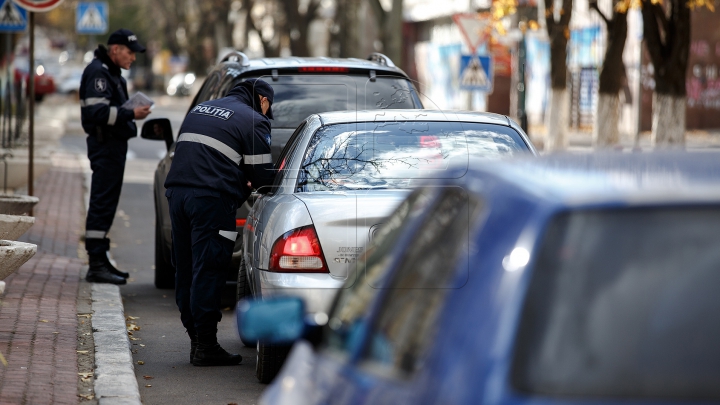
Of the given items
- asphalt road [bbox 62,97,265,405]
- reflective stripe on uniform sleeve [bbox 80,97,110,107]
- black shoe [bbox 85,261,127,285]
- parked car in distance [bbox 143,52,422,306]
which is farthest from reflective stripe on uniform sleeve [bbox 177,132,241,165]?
black shoe [bbox 85,261,127,285]

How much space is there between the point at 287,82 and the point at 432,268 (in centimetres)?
593

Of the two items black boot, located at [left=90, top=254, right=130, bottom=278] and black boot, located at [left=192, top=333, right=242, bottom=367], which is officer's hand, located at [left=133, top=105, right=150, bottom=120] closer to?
black boot, located at [left=90, top=254, right=130, bottom=278]

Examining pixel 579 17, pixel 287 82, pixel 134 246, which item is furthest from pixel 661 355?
pixel 579 17

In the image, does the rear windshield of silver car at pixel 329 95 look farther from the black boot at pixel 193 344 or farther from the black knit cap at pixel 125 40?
the black boot at pixel 193 344

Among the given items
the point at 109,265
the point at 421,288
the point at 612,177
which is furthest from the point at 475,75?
the point at 612,177

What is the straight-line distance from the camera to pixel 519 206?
7.57ft

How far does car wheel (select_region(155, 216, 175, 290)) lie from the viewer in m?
9.45

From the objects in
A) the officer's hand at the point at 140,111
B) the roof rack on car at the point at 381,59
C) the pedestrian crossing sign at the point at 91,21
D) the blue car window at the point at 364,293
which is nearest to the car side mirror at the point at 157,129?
the officer's hand at the point at 140,111

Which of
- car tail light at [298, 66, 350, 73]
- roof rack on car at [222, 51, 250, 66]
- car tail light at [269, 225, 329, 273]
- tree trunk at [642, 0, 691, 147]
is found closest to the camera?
car tail light at [269, 225, 329, 273]

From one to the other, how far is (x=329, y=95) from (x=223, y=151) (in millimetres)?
2061

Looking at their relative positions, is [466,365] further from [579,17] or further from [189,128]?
[579,17]

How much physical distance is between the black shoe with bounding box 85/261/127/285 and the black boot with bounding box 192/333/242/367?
281cm

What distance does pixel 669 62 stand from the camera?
733 inches

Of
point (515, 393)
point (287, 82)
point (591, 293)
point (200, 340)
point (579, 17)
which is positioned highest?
point (579, 17)
